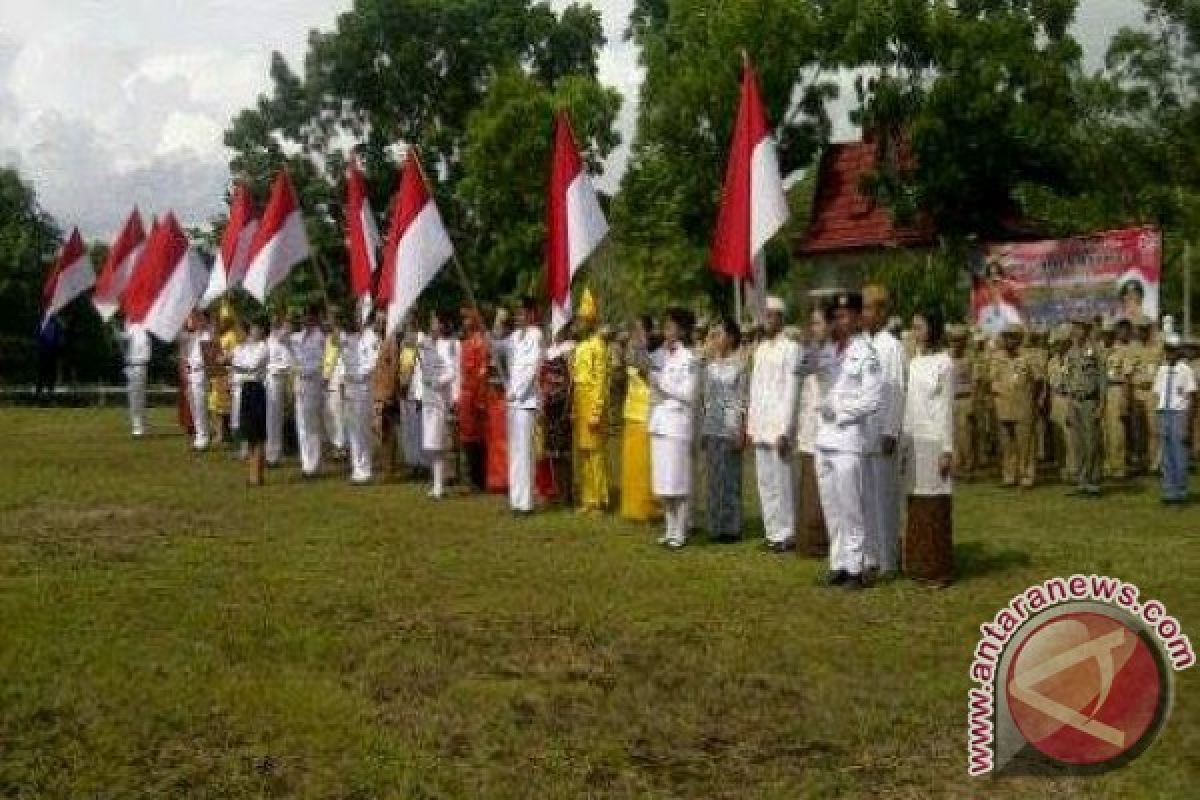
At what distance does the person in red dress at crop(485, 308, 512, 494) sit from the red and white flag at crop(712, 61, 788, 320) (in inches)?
156

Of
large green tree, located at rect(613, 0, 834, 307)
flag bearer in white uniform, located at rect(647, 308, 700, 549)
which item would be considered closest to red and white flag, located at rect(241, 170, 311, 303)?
flag bearer in white uniform, located at rect(647, 308, 700, 549)

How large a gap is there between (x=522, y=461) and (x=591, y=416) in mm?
740

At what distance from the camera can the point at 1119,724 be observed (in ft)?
18.0

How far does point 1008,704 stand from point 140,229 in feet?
65.3

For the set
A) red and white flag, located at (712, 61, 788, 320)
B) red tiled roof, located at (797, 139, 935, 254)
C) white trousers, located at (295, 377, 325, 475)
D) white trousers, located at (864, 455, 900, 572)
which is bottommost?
white trousers, located at (864, 455, 900, 572)

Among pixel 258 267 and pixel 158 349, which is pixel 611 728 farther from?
pixel 158 349

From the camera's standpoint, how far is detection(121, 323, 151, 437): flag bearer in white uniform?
866 inches

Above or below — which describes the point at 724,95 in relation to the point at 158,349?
above

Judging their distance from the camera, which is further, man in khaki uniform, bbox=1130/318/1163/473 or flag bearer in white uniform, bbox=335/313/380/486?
man in khaki uniform, bbox=1130/318/1163/473

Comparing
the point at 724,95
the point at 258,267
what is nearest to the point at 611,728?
the point at 258,267

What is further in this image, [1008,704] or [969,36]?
[969,36]

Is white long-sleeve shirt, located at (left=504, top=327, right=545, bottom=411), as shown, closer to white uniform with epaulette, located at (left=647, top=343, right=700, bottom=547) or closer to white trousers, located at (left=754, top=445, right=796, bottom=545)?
white uniform with epaulette, located at (left=647, top=343, right=700, bottom=547)

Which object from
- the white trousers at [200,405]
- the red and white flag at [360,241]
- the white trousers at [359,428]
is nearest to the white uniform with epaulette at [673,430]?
the white trousers at [359,428]

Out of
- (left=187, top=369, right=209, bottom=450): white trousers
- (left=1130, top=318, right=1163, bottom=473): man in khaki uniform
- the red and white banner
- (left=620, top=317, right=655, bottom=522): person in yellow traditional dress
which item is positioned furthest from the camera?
(left=187, top=369, right=209, bottom=450): white trousers
